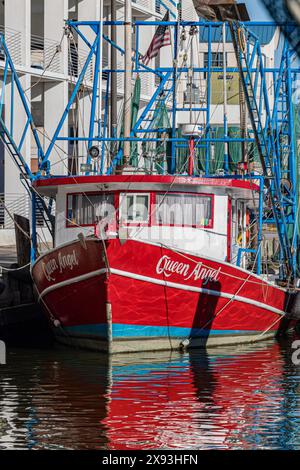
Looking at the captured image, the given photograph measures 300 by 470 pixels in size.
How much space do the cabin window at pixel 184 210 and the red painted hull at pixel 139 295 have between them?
1239 millimetres

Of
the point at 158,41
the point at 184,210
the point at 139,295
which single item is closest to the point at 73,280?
the point at 139,295

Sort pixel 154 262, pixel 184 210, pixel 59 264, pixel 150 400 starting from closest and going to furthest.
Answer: pixel 150 400, pixel 154 262, pixel 59 264, pixel 184 210

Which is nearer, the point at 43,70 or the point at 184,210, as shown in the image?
the point at 184,210

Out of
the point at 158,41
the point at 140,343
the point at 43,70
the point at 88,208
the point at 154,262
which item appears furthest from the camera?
the point at 43,70

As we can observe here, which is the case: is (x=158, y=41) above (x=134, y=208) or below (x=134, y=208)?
above

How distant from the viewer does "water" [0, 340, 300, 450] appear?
13.3 meters

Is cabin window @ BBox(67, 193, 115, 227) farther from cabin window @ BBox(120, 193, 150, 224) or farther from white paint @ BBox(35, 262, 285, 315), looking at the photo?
white paint @ BBox(35, 262, 285, 315)

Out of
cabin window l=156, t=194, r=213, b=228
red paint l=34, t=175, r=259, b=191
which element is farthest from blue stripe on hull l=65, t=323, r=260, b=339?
red paint l=34, t=175, r=259, b=191

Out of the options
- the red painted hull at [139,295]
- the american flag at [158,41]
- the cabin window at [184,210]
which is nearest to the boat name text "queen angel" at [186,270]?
the red painted hull at [139,295]

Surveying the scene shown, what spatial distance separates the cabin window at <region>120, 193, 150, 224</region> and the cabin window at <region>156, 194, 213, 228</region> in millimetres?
248

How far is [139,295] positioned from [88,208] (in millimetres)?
2616

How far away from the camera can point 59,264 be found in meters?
21.5

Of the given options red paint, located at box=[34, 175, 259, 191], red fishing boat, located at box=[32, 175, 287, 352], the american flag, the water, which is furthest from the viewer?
the american flag

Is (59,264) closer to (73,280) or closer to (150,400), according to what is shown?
(73,280)
